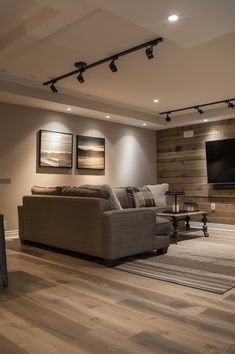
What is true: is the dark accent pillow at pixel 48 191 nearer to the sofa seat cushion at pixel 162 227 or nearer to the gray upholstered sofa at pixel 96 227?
the gray upholstered sofa at pixel 96 227

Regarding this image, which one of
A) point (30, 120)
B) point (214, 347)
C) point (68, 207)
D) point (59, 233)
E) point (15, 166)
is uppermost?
point (30, 120)

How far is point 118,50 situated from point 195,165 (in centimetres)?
409

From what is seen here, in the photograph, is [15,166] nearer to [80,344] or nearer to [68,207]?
[68,207]

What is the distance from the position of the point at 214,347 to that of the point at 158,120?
19.7 ft

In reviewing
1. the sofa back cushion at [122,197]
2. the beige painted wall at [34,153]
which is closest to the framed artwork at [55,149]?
the beige painted wall at [34,153]

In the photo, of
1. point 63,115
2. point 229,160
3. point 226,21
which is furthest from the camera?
point 229,160

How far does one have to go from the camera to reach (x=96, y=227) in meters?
3.73

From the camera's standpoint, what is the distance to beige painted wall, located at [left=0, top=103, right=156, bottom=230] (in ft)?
18.1

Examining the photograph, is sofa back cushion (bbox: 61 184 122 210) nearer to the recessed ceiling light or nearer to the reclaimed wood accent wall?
the recessed ceiling light

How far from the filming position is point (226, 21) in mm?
2777

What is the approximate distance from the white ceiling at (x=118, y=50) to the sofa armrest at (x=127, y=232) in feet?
6.27

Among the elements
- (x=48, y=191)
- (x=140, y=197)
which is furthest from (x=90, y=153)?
(x=48, y=191)

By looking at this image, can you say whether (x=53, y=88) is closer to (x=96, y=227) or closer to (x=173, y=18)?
(x=96, y=227)

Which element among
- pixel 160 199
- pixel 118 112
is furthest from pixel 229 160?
pixel 118 112
